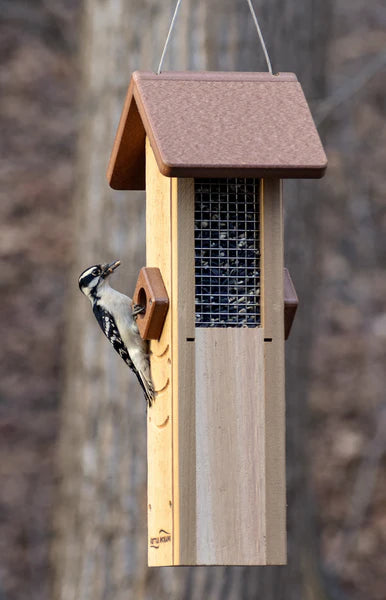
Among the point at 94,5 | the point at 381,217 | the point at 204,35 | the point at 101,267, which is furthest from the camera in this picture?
the point at 381,217

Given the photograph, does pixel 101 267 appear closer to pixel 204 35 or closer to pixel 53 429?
pixel 204 35

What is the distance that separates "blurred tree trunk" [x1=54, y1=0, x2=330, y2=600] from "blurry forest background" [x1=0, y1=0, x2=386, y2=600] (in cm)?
245

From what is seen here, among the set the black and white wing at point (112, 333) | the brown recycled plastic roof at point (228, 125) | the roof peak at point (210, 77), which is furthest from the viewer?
the black and white wing at point (112, 333)

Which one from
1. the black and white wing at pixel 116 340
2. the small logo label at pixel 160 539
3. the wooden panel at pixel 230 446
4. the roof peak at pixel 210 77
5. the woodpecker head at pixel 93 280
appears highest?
the roof peak at pixel 210 77

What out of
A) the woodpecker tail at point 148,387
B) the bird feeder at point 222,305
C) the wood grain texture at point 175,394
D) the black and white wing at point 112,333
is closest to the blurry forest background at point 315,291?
the black and white wing at point 112,333

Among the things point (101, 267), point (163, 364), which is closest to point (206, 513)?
point (163, 364)

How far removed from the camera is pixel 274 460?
162 inches

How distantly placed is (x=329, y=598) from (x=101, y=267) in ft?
12.8

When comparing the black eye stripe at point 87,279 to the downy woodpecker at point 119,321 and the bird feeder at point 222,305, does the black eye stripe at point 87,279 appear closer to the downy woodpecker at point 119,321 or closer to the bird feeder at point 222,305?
the downy woodpecker at point 119,321

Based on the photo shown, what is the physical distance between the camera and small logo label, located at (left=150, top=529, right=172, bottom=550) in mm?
4168

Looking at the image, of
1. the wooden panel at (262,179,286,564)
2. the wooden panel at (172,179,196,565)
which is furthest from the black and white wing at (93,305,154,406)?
the wooden panel at (262,179,286,564)

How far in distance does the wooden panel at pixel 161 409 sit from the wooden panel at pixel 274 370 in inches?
11.9

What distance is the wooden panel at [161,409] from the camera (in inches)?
166

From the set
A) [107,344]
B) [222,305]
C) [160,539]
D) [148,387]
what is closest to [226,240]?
[222,305]
